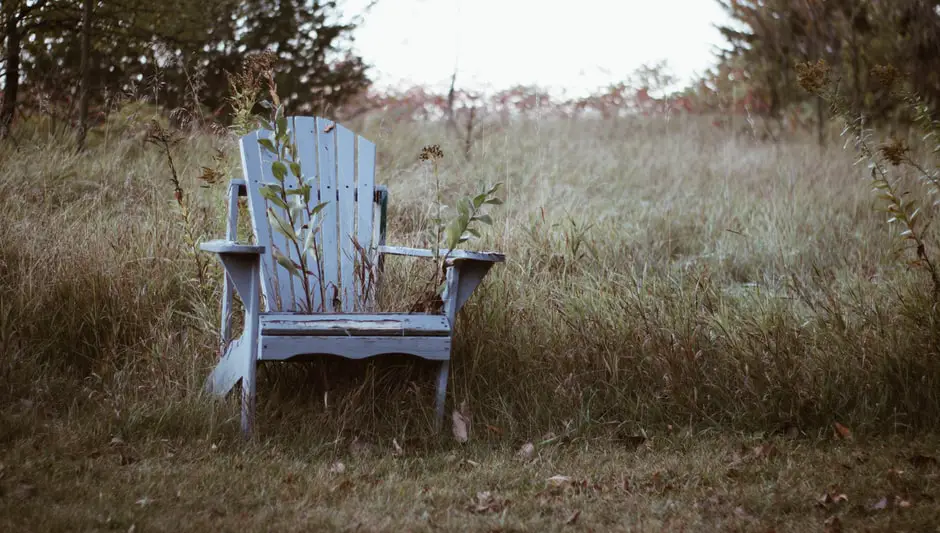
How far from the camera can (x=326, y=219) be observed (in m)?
3.28

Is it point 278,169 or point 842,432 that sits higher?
point 278,169

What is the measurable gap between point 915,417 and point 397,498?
187 centimetres

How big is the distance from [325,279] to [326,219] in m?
0.25

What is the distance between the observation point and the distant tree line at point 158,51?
5.36 m

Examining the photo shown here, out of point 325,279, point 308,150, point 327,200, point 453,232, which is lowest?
point 325,279

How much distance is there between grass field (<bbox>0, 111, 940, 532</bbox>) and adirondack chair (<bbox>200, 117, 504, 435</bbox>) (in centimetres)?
20

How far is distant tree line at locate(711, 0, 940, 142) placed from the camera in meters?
6.89

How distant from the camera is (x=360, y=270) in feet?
10.7

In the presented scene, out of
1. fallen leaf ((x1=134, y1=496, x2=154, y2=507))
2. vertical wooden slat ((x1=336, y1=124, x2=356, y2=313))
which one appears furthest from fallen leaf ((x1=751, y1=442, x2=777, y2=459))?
fallen leaf ((x1=134, y1=496, x2=154, y2=507))

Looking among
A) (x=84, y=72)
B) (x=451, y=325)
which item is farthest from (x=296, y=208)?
(x=84, y=72)

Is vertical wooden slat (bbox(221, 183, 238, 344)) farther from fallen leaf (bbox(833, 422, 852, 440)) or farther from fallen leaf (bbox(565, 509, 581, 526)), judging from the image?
fallen leaf (bbox(833, 422, 852, 440))

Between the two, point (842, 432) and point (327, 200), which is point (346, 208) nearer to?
point (327, 200)

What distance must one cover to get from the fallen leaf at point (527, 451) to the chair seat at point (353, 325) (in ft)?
1.51

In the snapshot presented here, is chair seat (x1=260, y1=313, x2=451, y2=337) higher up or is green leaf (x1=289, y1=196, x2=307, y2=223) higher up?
green leaf (x1=289, y1=196, x2=307, y2=223)
